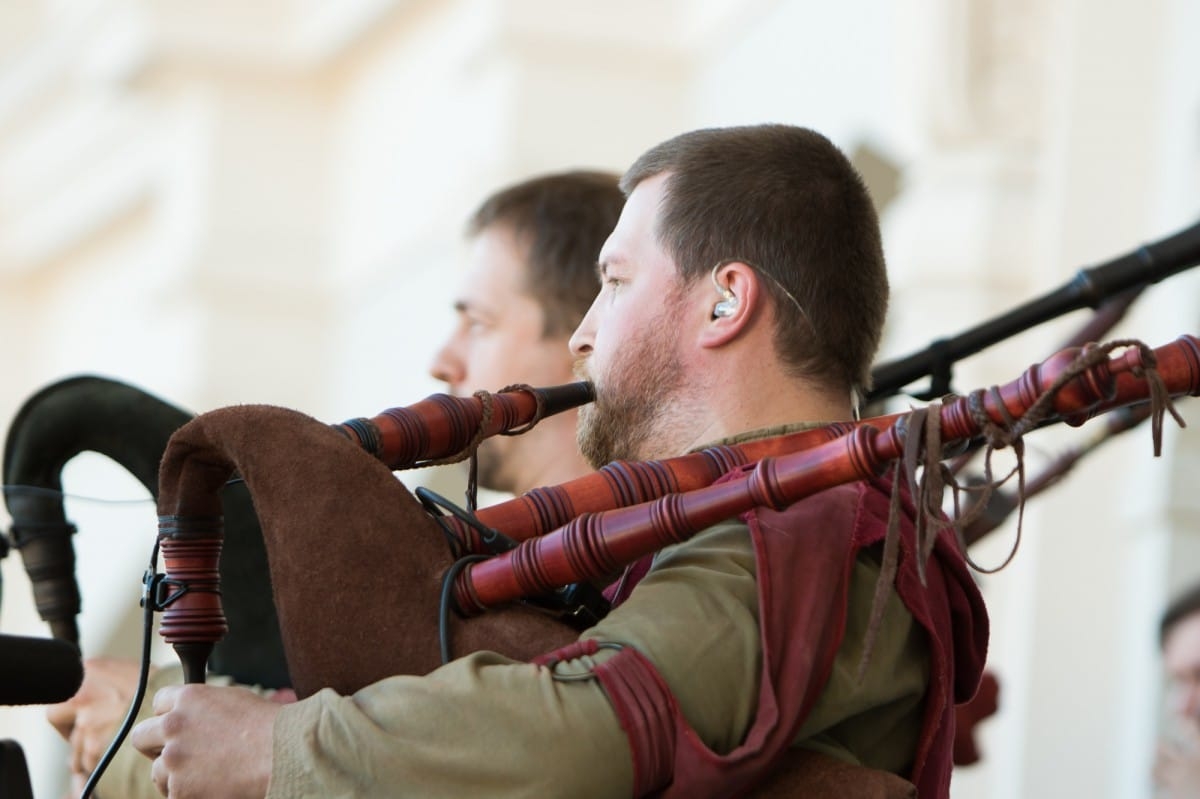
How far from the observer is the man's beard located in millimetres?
2041

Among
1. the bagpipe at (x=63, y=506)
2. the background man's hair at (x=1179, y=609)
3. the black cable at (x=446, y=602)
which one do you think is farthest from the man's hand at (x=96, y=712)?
the background man's hair at (x=1179, y=609)

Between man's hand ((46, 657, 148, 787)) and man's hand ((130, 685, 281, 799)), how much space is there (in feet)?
2.30

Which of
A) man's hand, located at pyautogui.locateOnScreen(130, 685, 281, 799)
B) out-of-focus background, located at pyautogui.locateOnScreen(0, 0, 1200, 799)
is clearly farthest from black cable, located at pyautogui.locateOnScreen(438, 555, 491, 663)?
out-of-focus background, located at pyautogui.locateOnScreen(0, 0, 1200, 799)

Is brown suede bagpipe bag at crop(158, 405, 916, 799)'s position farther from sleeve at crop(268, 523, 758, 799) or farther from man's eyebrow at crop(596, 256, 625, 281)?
man's eyebrow at crop(596, 256, 625, 281)

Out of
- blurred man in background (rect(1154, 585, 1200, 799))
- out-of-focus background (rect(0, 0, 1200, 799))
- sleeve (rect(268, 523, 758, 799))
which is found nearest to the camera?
sleeve (rect(268, 523, 758, 799))

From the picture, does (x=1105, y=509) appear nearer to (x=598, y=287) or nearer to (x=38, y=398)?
(x=598, y=287)

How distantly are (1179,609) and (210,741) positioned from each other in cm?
334

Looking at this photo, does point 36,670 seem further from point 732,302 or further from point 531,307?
point 531,307

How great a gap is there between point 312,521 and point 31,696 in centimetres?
31

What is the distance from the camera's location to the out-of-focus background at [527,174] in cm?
532

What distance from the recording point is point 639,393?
2053mm

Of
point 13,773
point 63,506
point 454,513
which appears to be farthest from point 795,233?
point 63,506

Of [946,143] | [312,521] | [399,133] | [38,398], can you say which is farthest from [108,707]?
[399,133]

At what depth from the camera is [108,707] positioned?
8.00 ft
